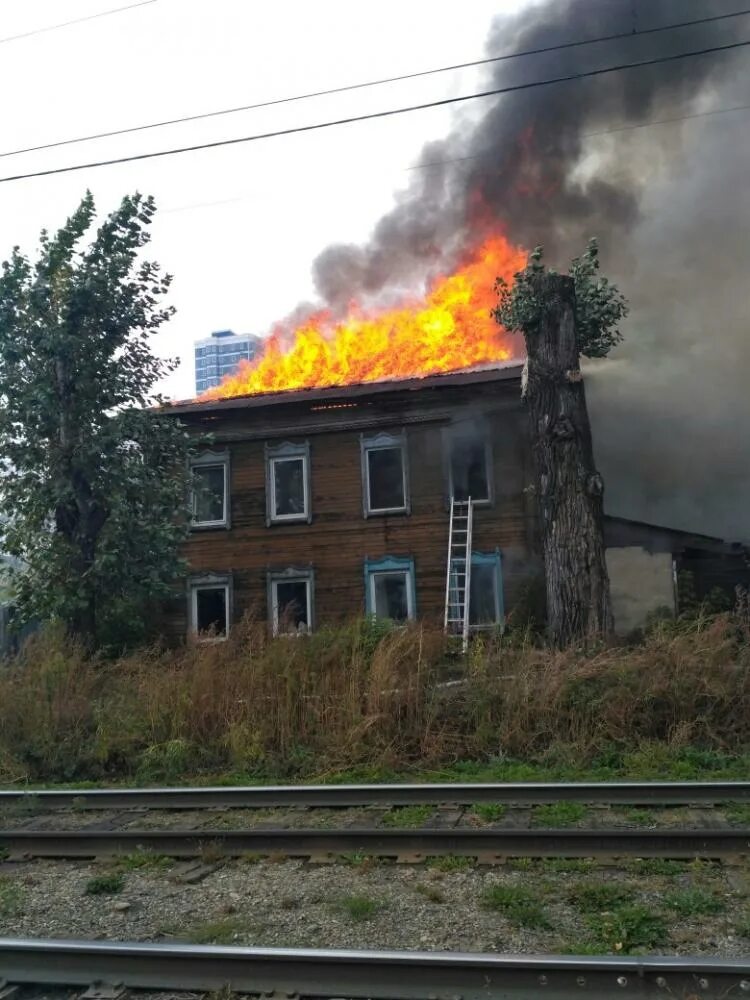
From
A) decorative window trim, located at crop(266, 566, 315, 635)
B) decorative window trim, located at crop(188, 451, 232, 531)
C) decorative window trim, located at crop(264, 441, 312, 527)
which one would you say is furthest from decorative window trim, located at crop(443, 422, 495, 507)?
decorative window trim, located at crop(188, 451, 232, 531)

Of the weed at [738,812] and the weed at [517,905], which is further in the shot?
the weed at [738,812]

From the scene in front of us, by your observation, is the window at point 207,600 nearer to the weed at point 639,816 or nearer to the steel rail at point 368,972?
the weed at point 639,816

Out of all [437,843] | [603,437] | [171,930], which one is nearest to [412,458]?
[603,437]

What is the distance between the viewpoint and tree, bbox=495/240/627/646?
12672 mm

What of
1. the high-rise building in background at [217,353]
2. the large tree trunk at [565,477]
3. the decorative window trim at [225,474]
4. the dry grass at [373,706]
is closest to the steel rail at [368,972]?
the dry grass at [373,706]

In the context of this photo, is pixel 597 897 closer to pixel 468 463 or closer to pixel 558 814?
pixel 558 814

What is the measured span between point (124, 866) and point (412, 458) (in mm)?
13276

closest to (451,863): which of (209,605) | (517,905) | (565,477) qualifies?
(517,905)

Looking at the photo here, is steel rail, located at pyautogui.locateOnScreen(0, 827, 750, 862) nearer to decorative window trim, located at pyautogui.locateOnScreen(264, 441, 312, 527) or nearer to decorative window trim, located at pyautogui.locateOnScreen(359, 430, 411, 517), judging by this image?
decorative window trim, located at pyautogui.locateOnScreen(359, 430, 411, 517)

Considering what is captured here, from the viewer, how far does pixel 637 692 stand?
9742 mm

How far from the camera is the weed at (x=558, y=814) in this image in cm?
684

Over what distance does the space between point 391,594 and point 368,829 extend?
12.3 metres

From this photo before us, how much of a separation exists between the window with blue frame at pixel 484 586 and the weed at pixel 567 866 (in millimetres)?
12134

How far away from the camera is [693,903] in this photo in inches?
193
